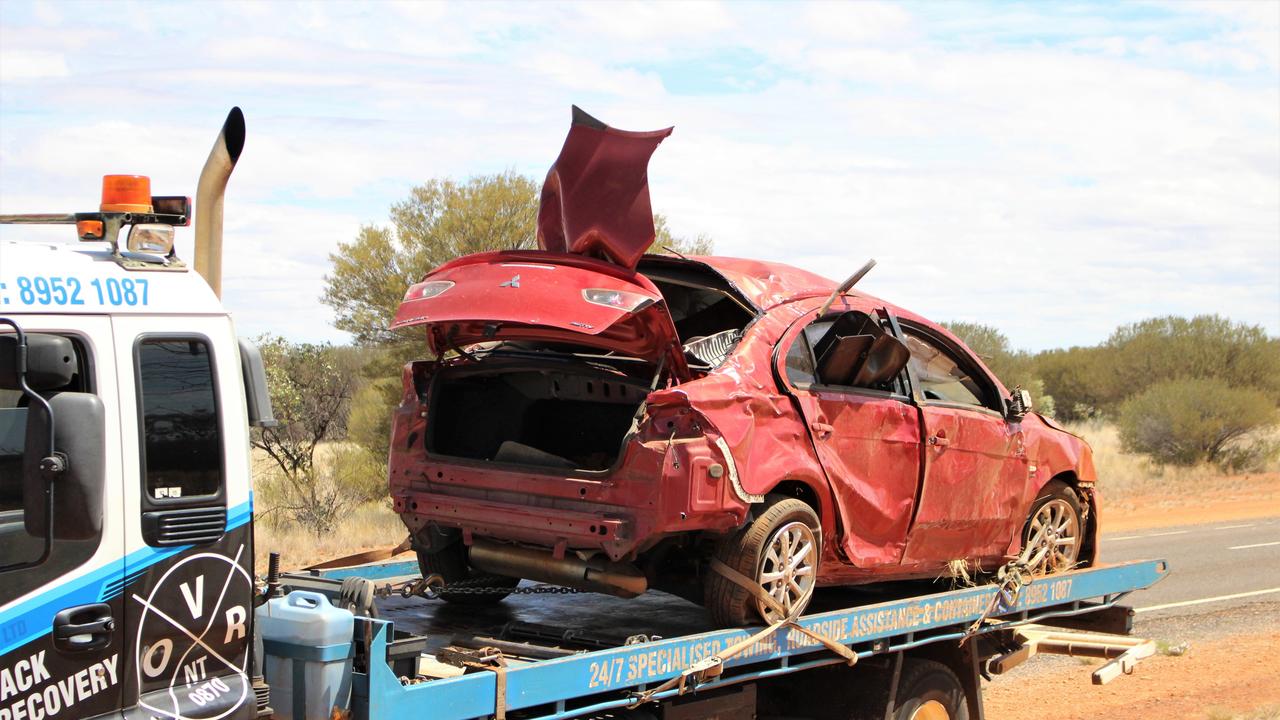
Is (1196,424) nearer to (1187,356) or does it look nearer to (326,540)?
(1187,356)

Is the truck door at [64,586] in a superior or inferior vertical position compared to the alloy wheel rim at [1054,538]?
superior

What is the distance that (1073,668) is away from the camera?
10.5 metres

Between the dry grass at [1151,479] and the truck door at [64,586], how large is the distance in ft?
70.1

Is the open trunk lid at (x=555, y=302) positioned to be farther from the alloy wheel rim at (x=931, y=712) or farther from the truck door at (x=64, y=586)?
the alloy wheel rim at (x=931, y=712)

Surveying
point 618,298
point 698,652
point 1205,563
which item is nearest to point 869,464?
point 698,652

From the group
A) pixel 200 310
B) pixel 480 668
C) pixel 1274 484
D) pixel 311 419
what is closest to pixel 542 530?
pixel 480 668

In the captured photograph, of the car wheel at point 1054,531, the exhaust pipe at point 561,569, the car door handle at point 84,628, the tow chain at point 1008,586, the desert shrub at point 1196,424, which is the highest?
the car door handle at point 84,628

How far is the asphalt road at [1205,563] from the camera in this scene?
13.2 m

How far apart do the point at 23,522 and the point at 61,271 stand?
0.73m

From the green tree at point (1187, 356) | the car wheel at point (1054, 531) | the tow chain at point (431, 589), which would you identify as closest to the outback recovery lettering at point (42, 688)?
the tow chain at point (431, 589)

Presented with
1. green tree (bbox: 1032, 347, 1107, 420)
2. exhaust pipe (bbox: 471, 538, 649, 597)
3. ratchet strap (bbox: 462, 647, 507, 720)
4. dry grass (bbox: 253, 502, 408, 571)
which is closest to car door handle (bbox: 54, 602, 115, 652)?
ratchet strap (bbox: 462, 647, 507, 720)

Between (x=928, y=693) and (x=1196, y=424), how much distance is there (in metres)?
25.8

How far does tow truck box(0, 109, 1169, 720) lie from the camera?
3.55 metres

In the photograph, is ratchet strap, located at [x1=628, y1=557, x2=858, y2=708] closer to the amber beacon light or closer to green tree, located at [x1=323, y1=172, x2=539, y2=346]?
the amber beacon light
